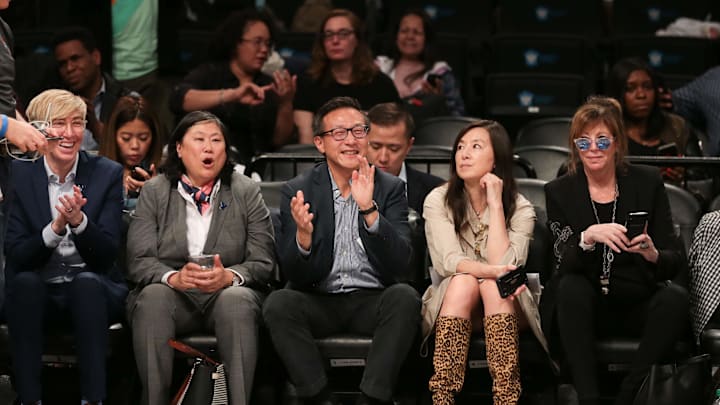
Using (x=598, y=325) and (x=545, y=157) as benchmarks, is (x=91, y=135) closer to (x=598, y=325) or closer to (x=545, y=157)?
(x=545, y=157)

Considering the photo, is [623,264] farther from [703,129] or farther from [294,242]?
[703,129]

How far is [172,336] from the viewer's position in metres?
4.98

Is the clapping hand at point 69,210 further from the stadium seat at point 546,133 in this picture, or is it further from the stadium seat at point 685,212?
the stadium seat at point 546,133

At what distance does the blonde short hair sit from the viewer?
5.20 metres

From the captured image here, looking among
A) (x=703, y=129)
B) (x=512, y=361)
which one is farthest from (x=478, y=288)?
(x=703, y=129)

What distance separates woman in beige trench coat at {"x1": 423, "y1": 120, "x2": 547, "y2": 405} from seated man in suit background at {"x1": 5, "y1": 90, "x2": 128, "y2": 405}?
4.31 feet

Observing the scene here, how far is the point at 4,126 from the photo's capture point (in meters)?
4.11

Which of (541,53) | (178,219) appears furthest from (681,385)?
(541,53)

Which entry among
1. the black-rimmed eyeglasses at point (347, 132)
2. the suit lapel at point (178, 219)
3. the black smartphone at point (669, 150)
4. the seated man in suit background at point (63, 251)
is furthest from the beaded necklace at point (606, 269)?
the seated man in suit background at point (63, 251)

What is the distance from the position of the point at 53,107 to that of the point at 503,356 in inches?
83.3

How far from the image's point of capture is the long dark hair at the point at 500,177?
528cm

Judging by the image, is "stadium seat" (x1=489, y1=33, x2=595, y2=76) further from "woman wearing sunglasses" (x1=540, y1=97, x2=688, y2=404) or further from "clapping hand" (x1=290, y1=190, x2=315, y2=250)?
"clapping hand" (x1=290, y1=190, x2=315, y2=250)

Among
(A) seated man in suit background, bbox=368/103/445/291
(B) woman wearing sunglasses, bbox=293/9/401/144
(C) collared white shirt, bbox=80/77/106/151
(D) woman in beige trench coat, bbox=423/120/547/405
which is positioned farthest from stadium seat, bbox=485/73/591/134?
(D) woman in beige trench coat, bbox=423/120/547/405

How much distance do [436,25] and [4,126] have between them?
5825mm
